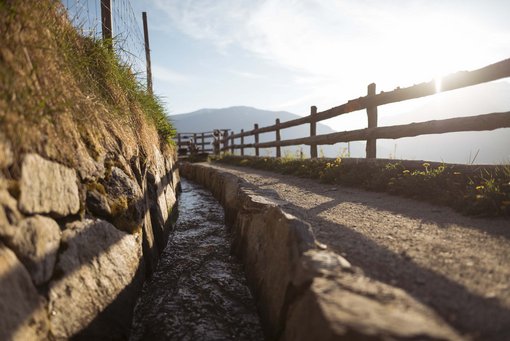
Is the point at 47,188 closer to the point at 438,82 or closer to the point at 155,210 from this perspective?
the point at 155,210

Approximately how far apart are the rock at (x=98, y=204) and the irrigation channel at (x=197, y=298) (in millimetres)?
675

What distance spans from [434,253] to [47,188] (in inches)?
77.9

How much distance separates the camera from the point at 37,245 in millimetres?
1353

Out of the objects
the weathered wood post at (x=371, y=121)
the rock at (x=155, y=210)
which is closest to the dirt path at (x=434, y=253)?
the rock at (x=155, y=210)

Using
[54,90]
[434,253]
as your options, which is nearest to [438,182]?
[434,253]

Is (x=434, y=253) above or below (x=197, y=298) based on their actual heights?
above

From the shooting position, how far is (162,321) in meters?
1.87

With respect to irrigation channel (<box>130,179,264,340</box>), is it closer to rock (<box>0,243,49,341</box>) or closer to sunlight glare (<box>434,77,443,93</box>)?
rock (<box>0,243,49,341</box>)

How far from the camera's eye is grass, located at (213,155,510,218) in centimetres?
243

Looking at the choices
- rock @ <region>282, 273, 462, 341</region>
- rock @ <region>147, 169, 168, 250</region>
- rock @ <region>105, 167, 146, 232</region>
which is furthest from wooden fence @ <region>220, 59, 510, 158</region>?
rock @ <region>105, 167, 146, 232</region>

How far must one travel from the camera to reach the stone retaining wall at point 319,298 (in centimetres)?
92

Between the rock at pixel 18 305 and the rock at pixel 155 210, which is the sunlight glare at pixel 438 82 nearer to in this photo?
the rock at pixel 155 210

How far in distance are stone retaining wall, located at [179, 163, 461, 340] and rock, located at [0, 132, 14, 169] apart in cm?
130

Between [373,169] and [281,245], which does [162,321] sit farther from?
[373,169]
